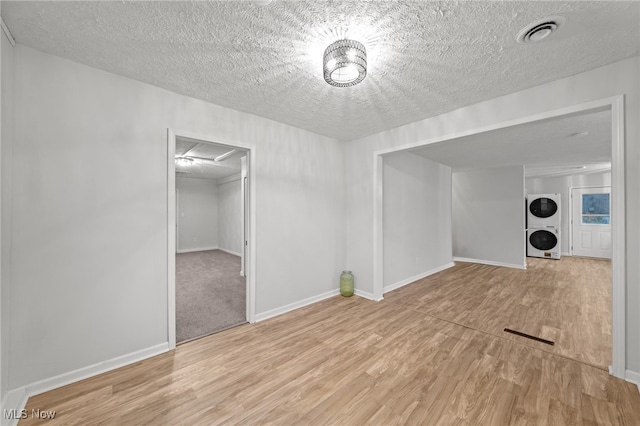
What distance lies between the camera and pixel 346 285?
3.83 metres

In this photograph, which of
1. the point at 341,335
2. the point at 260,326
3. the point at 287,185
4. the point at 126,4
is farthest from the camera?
the point at 287,185

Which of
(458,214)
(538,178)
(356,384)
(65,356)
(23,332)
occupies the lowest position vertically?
(356,384)

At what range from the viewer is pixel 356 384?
1.93 metres

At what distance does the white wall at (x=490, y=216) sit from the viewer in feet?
19.1

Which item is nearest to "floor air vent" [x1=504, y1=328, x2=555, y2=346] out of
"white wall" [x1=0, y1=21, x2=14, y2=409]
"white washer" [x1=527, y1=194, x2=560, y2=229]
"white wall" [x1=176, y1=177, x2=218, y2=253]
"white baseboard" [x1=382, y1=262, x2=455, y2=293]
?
"white baseboard" [x1=382, y1=262, x2=455, y2=293]

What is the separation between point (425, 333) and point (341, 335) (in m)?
0.93

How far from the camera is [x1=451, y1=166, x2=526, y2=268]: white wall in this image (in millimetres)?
5824

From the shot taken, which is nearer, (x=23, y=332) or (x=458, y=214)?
(x=23, y=332)

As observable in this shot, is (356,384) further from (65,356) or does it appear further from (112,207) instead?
(112,207)

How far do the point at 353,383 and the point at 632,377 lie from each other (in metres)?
2.15

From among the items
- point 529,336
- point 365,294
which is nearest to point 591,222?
point 529,336

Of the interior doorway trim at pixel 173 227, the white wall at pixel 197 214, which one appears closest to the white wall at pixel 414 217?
the interior doorway trim at pixel 173 227

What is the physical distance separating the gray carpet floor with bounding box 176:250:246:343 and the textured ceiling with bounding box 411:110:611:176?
343 cm

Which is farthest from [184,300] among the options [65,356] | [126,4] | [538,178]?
[538,178]
